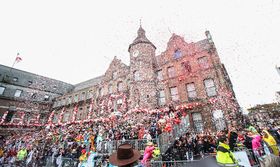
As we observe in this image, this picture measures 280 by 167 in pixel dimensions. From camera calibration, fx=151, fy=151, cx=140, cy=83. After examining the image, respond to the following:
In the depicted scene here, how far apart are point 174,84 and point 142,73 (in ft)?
15.4

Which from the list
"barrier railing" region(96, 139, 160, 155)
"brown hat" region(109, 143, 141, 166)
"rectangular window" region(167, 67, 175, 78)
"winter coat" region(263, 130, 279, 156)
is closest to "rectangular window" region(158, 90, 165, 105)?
"rectangular window" region(167, 67, 175, 78)

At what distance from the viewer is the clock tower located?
2009 centimetres

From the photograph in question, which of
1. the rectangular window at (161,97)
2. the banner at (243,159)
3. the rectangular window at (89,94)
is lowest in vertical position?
the banner at (243,159)

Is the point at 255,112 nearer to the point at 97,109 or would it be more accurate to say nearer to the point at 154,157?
the point at 97,109

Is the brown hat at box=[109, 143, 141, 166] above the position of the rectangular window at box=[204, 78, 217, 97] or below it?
below

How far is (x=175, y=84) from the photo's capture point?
2033 centimetres

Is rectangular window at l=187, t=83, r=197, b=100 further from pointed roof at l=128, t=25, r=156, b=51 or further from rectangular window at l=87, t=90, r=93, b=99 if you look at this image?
rectangular window at l=87, t=90, r=93, b=99

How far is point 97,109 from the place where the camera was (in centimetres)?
2703

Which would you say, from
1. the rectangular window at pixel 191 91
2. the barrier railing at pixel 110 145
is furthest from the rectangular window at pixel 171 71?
the barrier railing at pixel 110 145

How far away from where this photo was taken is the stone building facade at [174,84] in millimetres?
16891

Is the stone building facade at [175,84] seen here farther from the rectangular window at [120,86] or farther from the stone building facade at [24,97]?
the stone building facade at [24,97]

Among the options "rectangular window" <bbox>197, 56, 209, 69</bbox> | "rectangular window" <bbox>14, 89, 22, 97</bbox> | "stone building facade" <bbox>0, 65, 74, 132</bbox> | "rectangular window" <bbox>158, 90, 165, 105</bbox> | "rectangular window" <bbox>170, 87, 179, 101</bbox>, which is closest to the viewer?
"rectangular window" <bbox>197, 56, 209, 69</bbox>

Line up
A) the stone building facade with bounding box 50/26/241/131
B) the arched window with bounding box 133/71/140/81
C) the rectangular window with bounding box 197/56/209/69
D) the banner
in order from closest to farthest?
the banner, the stone building facade with bounding box 50/26/241/131, the rectangular window with bounding box 197/56/209/69, the arched window with bounding box 133/71/140/81

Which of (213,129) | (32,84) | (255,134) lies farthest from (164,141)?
(32,84)
